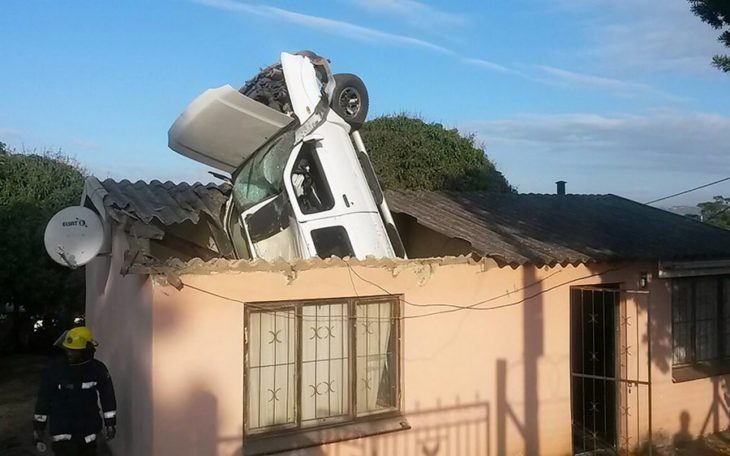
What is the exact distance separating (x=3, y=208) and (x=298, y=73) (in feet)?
29.6

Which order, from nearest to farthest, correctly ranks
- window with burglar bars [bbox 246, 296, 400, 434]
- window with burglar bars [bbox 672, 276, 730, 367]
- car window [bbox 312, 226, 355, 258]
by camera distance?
window with burglar bars [bbox 246, 296, 400, 434] < car window [bbox 312, 226, 355, 258] < window with burglar bars [bbox 672, 276, 730, 367]

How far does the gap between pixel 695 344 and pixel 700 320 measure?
1.21ft

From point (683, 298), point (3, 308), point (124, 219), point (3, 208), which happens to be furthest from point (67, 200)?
point (683, 298)

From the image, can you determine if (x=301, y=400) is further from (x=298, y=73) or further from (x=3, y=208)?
(x=3, y=208)

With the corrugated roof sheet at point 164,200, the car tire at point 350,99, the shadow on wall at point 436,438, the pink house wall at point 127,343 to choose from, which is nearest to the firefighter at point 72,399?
the pink house wall at point 127,343

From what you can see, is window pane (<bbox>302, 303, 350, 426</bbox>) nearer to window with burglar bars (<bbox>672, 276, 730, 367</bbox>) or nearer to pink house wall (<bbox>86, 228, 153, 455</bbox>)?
pink house wall (<bbox>86, 228, 153, 455</bbox>)

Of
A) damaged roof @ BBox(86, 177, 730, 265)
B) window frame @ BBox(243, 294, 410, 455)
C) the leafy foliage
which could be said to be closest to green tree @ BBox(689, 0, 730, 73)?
damaged roof @ BBox(86, 177, 730, 265)

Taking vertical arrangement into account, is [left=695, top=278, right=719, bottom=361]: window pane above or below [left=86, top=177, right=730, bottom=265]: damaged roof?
below

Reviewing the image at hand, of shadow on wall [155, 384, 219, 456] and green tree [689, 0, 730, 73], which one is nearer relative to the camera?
shadow on wall [155, 384, 219, 456]

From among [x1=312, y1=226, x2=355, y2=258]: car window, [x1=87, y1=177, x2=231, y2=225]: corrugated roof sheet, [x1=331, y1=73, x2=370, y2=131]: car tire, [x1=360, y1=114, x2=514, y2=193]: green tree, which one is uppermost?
[x1=360, y1=114, x2=514, y2=193]: green tree

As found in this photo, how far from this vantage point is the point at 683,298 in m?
10.4

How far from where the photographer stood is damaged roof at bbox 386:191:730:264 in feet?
28.7

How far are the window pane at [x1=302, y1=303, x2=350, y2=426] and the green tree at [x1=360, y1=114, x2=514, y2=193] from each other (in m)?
16.7

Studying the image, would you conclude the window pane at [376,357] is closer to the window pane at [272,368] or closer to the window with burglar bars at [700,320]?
the window pane at [272,368]
